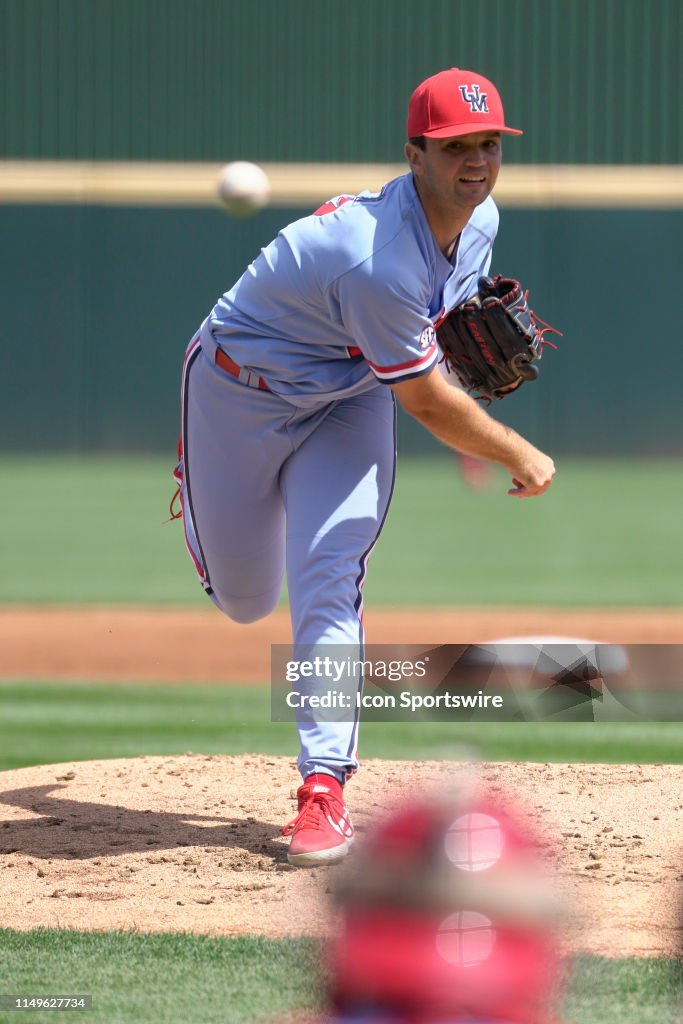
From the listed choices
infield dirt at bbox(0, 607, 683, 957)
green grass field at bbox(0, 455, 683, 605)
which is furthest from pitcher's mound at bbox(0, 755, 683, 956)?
green grass field at bbox(0, 455, 683, 605)

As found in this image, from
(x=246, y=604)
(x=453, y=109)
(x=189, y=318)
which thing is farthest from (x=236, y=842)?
(x=189, y=318)

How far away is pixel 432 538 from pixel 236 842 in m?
7.89

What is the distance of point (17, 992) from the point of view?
1.98m

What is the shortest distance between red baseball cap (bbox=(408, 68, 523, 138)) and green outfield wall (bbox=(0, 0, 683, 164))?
42.3 ft

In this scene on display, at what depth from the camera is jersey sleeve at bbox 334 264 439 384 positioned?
2594 millimetres

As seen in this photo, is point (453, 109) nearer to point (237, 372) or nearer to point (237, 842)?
point (237, 372)

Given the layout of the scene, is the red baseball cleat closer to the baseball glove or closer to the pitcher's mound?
the pitcher's mound

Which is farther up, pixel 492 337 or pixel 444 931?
pixel 492 337

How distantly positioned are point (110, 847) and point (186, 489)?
0.81 m

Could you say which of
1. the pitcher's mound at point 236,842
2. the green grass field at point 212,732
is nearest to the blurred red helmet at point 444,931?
the pitcher's mound at point 236,842

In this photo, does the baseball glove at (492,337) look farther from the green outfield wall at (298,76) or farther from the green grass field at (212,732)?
the green outfield wall at (298,76)

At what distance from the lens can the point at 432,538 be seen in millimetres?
10828

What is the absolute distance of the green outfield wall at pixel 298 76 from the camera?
15.0 metres

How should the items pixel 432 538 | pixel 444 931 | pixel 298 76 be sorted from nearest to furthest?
pixel 444 931
pixel 432 538
pixel 298 76
